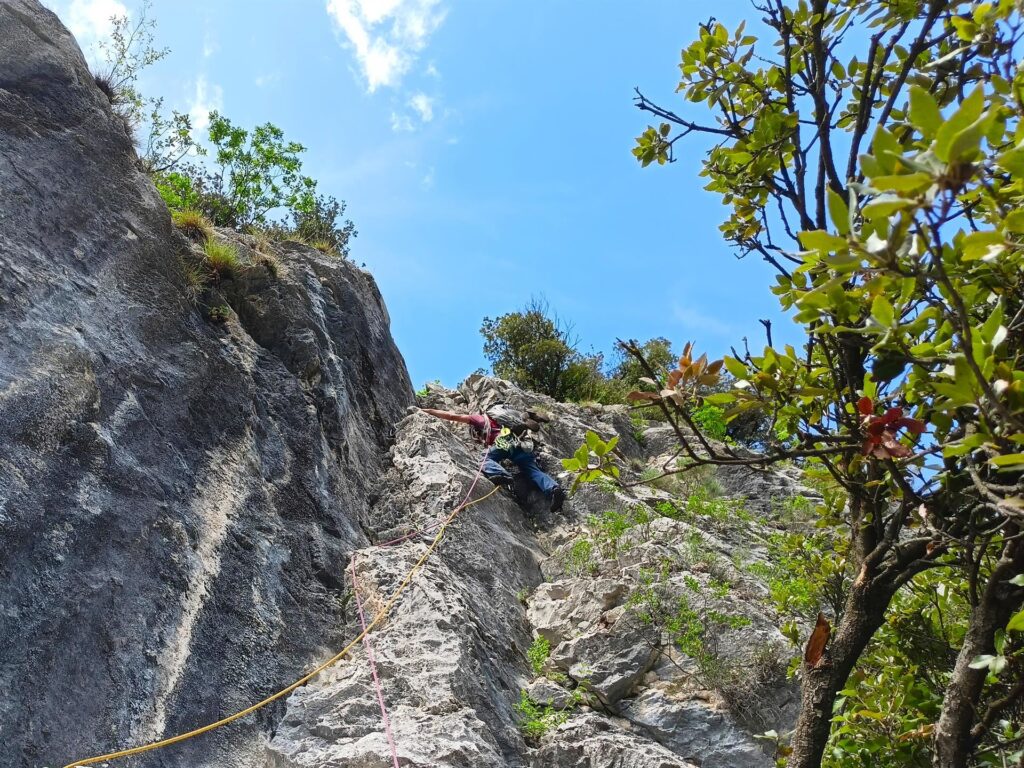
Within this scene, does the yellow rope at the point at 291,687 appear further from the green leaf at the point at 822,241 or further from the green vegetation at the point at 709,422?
the green vegetation at the point at 709,422

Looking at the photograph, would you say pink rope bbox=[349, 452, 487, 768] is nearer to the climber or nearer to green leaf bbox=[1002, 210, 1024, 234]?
the climber

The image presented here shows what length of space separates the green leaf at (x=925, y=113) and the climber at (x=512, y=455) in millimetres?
8063

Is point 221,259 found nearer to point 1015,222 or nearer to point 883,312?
point 883,312

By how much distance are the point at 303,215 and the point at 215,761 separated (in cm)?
1267

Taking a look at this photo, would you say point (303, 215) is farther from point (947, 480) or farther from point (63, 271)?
point (947, 480)

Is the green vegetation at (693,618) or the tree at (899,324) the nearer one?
the tree at (899,324)

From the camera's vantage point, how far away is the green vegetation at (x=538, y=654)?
6473 millimetres

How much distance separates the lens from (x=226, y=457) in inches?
251

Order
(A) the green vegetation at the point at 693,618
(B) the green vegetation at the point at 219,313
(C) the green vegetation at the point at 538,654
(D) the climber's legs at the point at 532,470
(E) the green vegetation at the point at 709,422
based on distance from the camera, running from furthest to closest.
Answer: (E) the green vegetation at the point at 709,422, (D) the climber's legs at the point at 532,470, (B) the green vegetation at the point at 219,313, (C) the green vegetation at the point at 538,654, (A) the green vegetation at the point at 693,618

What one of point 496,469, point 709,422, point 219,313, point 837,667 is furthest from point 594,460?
point 709,422

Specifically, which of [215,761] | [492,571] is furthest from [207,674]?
[492,571]

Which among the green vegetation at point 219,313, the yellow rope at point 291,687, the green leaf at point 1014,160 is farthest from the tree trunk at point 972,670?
the green vegetation at point 219,313

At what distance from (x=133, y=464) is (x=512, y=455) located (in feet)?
16.3

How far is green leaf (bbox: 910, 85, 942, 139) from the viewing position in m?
1.26
